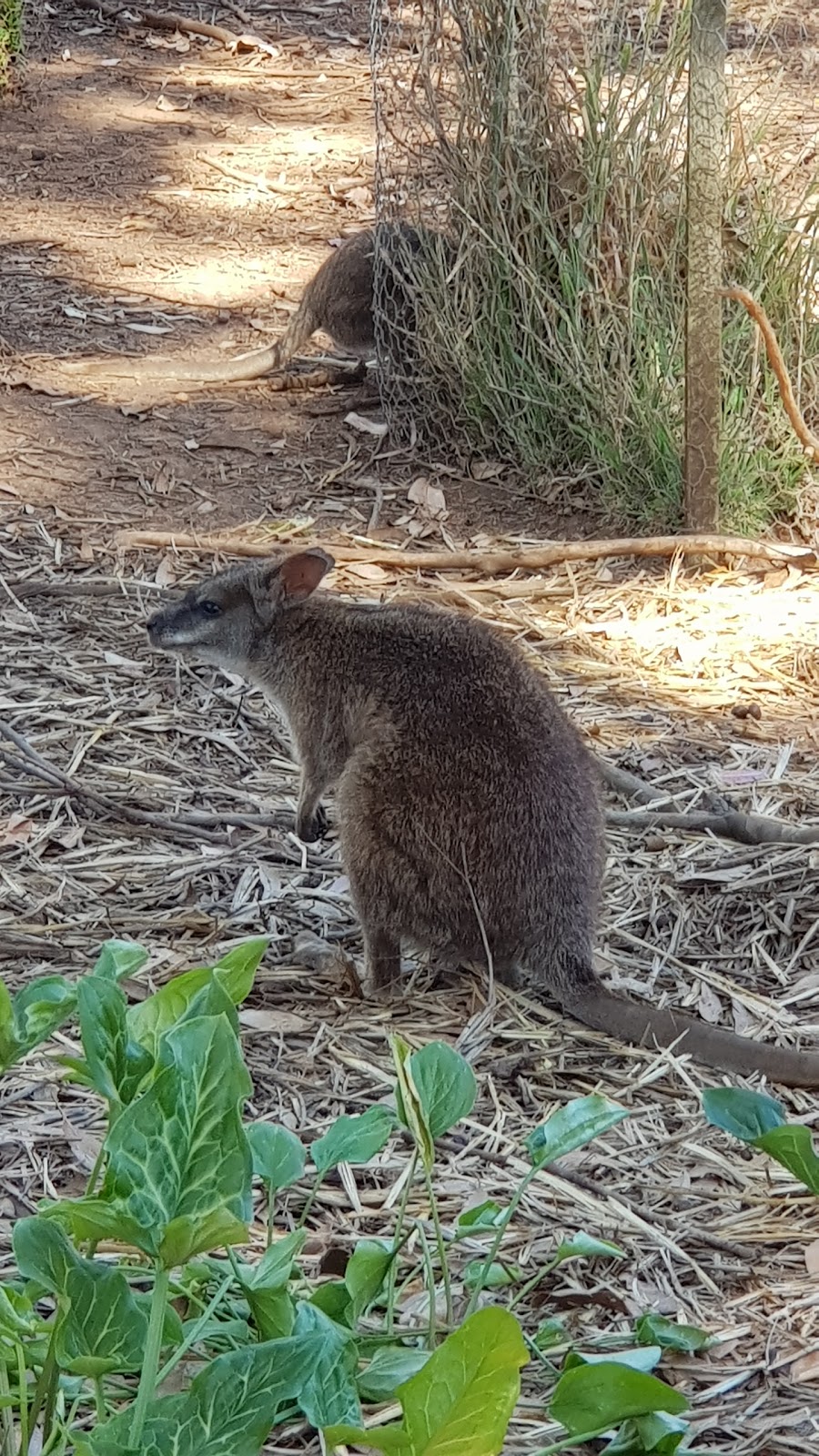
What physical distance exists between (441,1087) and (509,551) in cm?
365

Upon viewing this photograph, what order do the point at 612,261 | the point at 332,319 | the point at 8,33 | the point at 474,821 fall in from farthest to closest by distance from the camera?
the point at 8,33 → the point at 332,319 → the point at 612,261 → the point at 474,821

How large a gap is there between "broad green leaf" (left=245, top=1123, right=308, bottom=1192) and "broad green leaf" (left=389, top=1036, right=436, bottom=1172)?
0.56ft

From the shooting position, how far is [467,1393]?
1.74m

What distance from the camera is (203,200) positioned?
8625 millimetres

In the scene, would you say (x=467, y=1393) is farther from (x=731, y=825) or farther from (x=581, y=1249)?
(x=731, y=825)

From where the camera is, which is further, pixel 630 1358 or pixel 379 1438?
pixel 630 1358

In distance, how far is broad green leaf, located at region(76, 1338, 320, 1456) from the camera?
1707 millimetres

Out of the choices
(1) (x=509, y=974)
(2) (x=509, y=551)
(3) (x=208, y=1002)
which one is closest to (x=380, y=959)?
(1) (x=509, y=974)

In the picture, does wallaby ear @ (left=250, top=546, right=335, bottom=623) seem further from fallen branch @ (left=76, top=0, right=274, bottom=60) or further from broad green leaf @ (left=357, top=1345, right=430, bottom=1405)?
fallen branch @ (left=76, top=0, right=274, bottom=60)

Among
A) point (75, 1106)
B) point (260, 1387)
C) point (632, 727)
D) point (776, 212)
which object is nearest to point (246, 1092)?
→ point (260, 1387)

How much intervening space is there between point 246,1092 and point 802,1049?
1.69 meters

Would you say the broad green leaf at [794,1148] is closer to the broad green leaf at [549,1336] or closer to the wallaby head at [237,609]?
the broad green leaf at [549,1336]

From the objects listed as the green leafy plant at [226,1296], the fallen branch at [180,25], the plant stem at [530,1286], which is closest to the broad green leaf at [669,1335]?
the green leafy plant at [226,1296]

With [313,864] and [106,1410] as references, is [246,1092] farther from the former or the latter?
[313,864]
